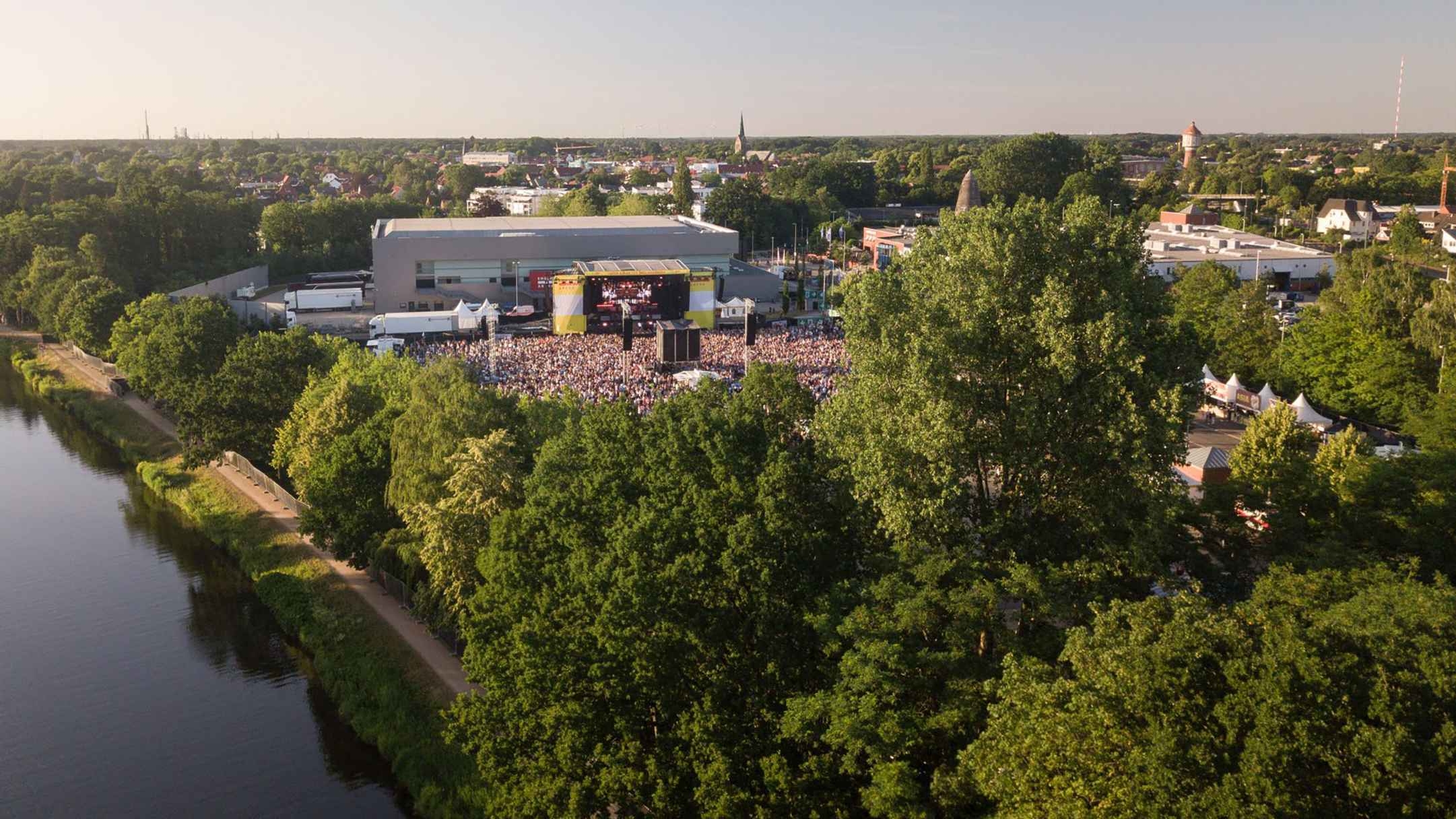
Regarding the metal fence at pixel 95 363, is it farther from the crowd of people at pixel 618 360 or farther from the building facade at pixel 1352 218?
the building facade at pixel 1352 218

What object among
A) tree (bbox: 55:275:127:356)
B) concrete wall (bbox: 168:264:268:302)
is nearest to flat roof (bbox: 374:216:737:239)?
concrete wall (bbox: 168:264:268:302)

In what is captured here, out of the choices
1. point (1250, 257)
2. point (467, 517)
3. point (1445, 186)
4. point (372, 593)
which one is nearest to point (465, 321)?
point (372, 593)

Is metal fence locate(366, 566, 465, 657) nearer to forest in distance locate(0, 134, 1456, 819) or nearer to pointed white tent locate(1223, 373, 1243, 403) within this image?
forest in distance locate(0, 134, 1456, 819)

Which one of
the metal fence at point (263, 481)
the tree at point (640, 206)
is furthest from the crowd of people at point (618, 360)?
the tree at point (640, 206)

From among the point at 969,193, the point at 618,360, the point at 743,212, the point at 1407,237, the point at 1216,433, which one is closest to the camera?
the point at 1216,433

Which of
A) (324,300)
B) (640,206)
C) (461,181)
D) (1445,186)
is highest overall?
(461,181)

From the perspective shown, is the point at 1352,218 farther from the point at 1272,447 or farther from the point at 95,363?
the point at 95,363

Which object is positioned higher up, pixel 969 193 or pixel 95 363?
pixel 969 193
